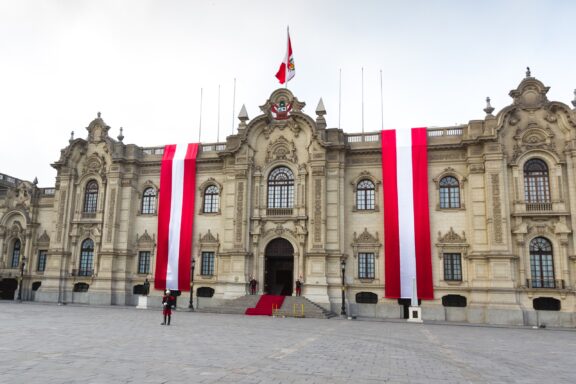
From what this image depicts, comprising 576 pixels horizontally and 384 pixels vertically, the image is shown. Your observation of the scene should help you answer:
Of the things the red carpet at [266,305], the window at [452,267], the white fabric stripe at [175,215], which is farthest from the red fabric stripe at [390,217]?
the white fabric stripe at [175,215]

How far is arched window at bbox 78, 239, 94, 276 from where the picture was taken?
41.3 metres

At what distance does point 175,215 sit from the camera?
39.9m

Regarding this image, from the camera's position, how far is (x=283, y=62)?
40.0 metres

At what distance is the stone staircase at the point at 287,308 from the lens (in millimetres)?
31969

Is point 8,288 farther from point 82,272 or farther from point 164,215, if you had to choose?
point 164,215

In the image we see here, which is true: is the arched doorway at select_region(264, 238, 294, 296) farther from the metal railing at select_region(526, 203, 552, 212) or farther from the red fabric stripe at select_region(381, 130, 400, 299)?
the metal railing at select_region(526, 203, 552, 212)

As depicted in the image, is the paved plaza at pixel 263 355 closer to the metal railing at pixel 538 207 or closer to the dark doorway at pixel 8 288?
the metal railing at pixel 538 207

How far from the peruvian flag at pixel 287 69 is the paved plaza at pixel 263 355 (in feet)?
75.4

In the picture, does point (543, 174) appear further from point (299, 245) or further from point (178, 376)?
point (178, 376)

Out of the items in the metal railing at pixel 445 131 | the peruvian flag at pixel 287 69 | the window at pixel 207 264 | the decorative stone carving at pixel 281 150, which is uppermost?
the peruvian flag at pixel 287 69

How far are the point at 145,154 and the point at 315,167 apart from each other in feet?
52.2

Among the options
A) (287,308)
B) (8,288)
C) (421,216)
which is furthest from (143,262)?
(421,216)

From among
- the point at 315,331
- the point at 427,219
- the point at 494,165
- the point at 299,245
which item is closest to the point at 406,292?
the point at 427,219

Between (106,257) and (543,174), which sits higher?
(543,174)
